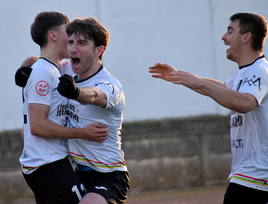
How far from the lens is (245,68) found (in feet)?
16.5

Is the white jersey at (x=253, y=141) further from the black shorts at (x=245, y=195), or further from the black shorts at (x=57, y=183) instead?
the black shorts at (x=57, y=183)

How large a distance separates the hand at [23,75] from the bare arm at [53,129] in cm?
22

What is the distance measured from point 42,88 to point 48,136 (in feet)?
1.23

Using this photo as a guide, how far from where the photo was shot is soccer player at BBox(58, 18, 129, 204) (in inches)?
190

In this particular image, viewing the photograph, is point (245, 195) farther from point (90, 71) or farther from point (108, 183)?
point (90, 71)

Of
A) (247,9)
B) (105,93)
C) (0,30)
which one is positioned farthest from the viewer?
(247,9)

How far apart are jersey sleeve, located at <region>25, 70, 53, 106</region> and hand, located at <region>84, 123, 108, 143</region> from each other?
1.31 feet

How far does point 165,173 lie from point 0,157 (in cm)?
259

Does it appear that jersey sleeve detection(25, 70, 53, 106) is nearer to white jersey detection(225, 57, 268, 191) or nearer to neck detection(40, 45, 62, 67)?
neck detection(40, 45, 62, 67)

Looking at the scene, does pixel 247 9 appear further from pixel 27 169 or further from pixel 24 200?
pixel 27 169

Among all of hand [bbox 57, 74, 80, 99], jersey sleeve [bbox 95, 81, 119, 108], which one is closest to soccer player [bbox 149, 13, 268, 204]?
jersey sleeve [bbox 95, 81, 119, 108]

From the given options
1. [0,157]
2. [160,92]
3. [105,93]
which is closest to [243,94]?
[105,93]

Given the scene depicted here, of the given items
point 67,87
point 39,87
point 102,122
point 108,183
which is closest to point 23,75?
point 39,87

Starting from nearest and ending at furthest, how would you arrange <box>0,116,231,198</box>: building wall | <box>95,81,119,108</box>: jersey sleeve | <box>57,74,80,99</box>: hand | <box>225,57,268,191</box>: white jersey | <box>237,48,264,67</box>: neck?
1. <box>57,74,80,99</box>: hand
2. <box>95,81,119,108</box>: jersey sleeve
3. <box>225,57,268,191</box>: white jersey
4. <box>237,48,264,67</box>: neck
5. <box>0,116,231,198</box>: building wall
